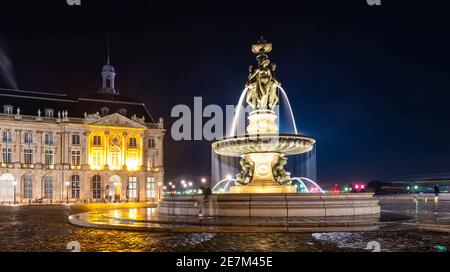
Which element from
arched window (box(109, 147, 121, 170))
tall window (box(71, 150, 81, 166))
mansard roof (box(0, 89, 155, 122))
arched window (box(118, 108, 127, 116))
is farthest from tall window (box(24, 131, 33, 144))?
arched window (box(118, 108, 127, 116))

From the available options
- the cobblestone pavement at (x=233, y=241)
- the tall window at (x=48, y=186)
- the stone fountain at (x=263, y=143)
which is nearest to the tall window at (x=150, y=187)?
the tall window at (x=48, y=186)

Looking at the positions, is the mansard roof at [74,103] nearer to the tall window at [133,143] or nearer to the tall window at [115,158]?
the tall window at [133,143]

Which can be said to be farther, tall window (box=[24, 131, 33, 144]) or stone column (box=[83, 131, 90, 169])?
stone column (box=[83, 131, 90, 169])

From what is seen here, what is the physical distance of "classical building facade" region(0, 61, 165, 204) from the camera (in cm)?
6519

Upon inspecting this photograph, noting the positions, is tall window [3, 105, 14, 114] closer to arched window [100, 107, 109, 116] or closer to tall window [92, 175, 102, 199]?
arched window [100, 107, 109, 116]

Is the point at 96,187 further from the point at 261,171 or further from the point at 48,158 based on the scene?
the point at 261,171

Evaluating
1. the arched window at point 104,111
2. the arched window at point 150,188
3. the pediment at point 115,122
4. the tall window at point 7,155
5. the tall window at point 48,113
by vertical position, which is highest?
the arched window at point 104,111

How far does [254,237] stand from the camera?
1115 cm

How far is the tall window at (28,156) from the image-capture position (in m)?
66.1

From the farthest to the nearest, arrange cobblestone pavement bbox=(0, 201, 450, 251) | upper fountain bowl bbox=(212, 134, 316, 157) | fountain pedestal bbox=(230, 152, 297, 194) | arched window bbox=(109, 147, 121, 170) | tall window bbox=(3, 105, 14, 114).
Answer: arched window bbox=(109, 147, 121, 170)
tall window bbox=(3, 105, 14, 114)
fountain pedestal bbox=(230, 152, 297, 194)
upper fountain bowl bbox=(212, 134, 316, 157)
cobblestone pavement bbox=(0, 201, 450, 251)

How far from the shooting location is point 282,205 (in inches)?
600

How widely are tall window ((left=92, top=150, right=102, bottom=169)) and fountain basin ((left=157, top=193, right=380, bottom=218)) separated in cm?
5649

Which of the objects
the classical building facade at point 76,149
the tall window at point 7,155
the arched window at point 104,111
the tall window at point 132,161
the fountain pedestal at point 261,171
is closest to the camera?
the fountain pedestal at point 261,171

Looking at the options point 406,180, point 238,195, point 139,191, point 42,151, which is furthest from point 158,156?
point 238,195
